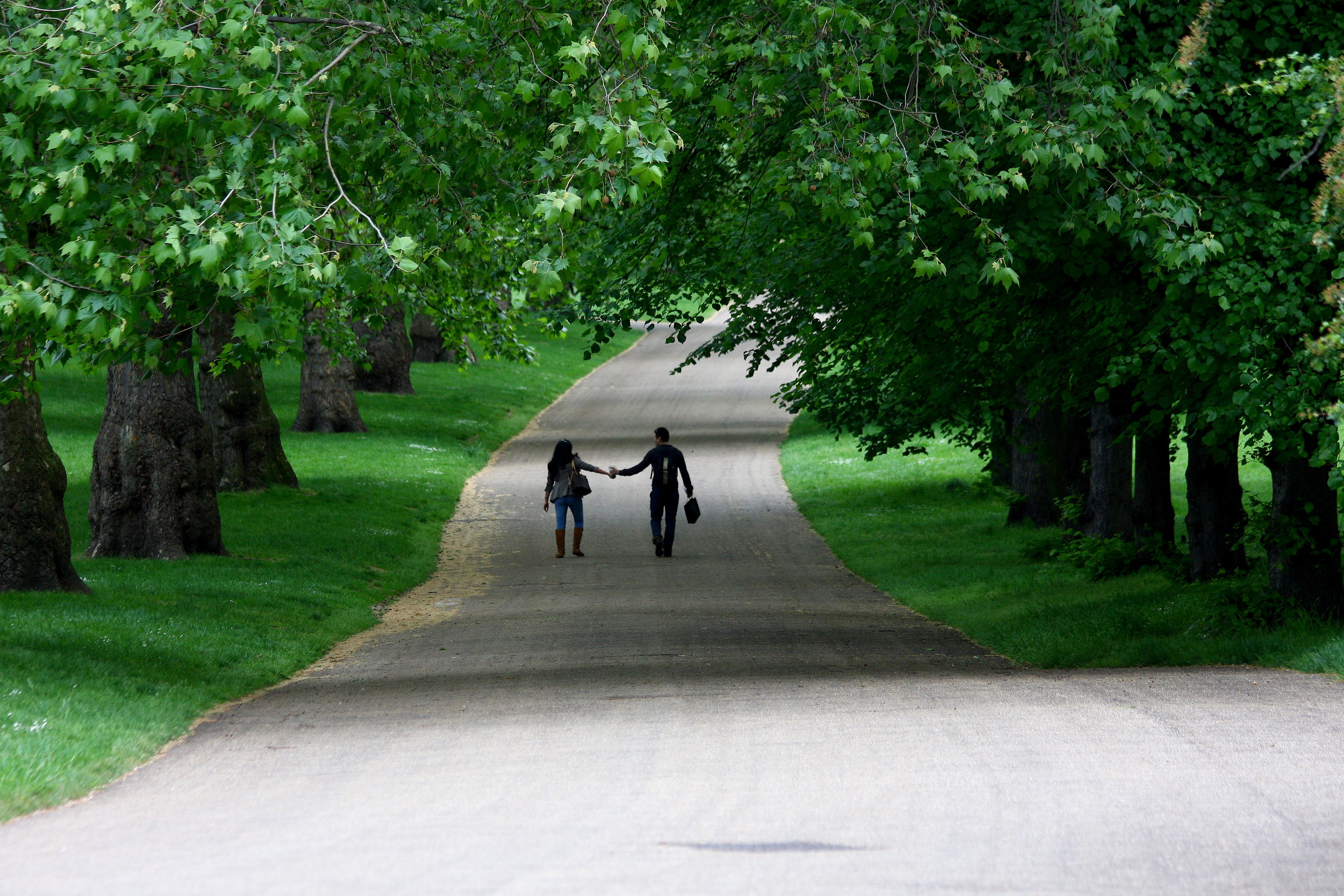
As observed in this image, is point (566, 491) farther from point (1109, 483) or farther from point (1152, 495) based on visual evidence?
point (1152, 495)

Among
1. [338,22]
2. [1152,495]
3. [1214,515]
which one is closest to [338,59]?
[338,22]

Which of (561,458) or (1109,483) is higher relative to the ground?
(561,458)

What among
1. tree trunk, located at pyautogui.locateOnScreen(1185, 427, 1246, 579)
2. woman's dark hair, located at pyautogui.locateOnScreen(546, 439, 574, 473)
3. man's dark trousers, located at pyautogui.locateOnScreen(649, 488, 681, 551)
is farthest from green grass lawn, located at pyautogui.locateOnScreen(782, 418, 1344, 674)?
woman's dark hair, located at pyautogui.locateOnScreen(546, 439, 574, 473)

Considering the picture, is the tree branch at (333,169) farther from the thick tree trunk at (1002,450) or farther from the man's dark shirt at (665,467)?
the thick tree trunk at (1002,450)

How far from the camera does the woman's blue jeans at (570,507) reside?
20.0 m

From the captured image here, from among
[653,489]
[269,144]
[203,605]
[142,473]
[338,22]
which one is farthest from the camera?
[653,489]

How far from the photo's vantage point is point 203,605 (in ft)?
44.7

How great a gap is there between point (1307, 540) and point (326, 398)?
24627 millimetres

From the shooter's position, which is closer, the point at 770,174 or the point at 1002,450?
the point at 770,174

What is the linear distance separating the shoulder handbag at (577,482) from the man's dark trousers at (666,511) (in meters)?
0.95

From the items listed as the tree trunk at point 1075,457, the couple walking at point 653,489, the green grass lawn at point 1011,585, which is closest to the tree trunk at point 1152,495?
the green grass lawn at point 1011,585

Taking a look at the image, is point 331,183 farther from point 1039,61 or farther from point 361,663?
point 1039,61

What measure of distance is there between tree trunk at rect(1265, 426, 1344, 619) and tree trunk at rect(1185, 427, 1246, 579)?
2.02 m

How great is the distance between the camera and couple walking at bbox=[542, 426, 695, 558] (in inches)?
782
